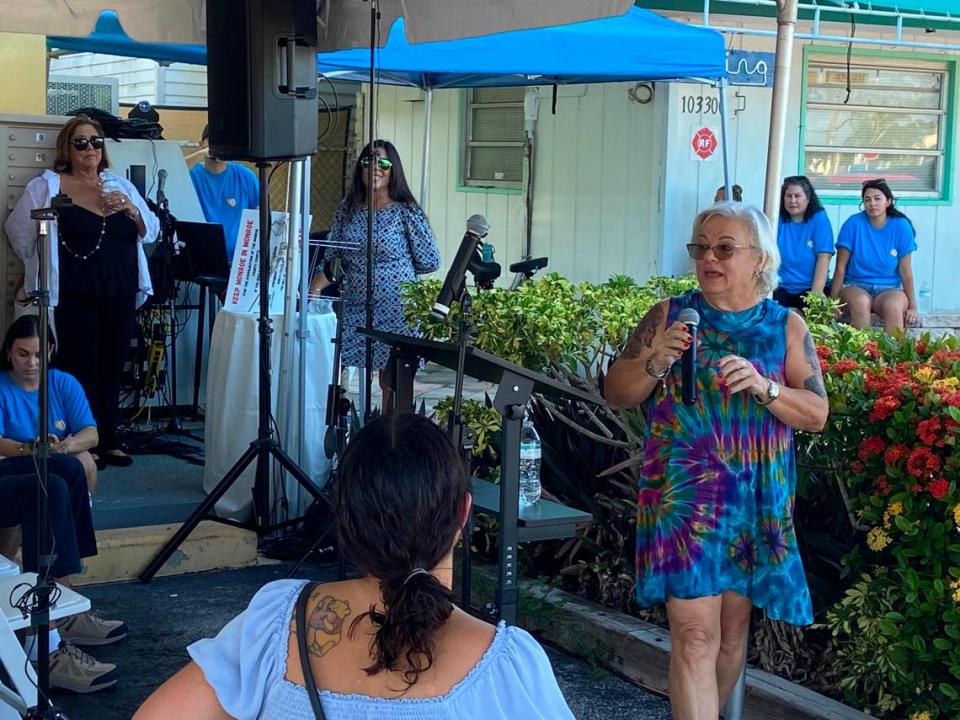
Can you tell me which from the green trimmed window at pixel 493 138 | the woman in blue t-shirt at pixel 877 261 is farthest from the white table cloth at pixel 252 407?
the green trimmed window at pixel 493 138

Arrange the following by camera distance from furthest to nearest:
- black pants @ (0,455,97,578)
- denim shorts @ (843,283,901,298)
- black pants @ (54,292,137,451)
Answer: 1. denim shorts @ (843,283,901,298)
2. black pants @ (54,292,137,451)
3. black pants @ (0,455,97,578)

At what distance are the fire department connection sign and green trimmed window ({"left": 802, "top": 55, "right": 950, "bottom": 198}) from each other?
139 cm

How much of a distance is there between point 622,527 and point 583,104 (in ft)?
21.4

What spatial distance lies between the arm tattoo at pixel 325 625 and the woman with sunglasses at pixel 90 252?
211 inches

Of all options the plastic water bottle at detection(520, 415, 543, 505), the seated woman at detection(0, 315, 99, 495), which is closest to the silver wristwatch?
the plastic water bottle at detection(520, 415, 543, 505)

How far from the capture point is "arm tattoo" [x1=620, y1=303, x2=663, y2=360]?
368 centimetres

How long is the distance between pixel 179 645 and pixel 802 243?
645cm

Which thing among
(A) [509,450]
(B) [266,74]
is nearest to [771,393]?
(A) [509,450]

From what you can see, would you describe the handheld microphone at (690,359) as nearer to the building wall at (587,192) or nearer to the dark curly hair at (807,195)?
the dark curly hair at (807,195)

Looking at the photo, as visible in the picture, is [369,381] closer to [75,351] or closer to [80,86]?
[75,351]

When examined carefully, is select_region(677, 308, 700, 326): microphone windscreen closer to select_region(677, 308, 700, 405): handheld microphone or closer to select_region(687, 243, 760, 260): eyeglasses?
select_region(677, 308, 700, 405): handheld microphone

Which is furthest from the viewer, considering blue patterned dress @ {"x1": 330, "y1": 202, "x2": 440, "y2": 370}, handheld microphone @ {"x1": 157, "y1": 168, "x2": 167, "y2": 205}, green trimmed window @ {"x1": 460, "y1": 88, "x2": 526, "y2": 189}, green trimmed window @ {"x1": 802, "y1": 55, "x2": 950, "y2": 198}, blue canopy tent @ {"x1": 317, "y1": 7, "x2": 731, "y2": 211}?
green trimmed window @ {"x1": 460, "y1": 88, "x2": 526, "y2": 189}

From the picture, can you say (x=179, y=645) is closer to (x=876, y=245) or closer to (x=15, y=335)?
(x=15, y=335)

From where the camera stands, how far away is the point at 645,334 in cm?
370
